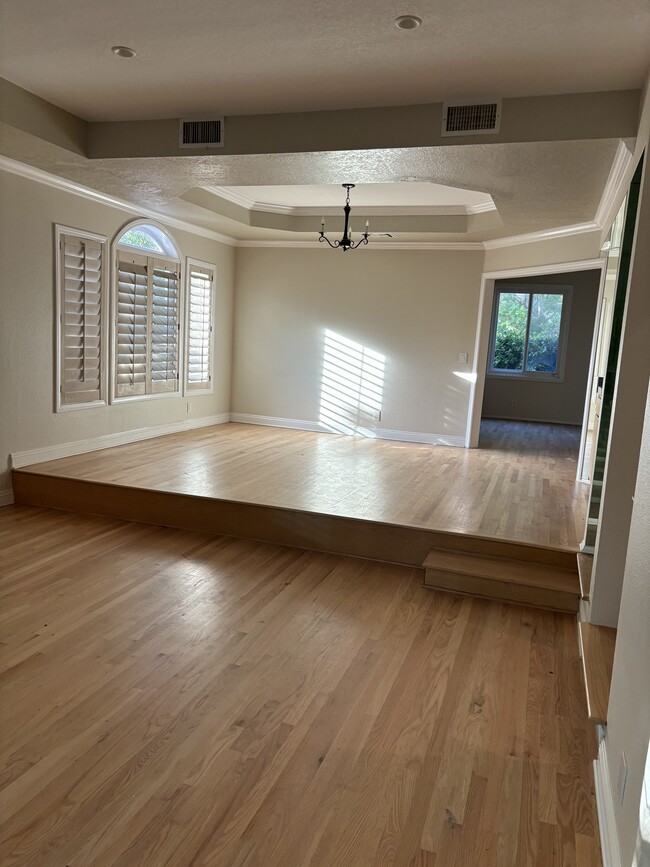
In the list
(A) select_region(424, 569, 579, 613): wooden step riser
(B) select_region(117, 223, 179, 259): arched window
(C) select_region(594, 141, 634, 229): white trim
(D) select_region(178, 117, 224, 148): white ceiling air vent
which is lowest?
(A) select_region(424, 569, 579, 613): wooden step riser

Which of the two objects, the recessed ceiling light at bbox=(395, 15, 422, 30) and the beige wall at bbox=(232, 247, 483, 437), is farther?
the beige wall at bbox=(232, 247, 483, 437)

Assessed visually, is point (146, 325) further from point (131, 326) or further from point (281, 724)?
point (281, 724)

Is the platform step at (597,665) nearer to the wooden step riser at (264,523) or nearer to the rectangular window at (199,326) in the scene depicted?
the wooden step riser at (264,523)

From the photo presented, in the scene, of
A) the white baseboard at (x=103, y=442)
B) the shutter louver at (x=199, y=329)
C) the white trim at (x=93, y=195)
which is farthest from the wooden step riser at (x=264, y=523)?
the shutter louver at (x=199, y=329)

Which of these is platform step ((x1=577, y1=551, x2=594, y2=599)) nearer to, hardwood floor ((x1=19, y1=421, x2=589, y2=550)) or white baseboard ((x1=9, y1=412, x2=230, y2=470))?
hardwood floor ((x1=19, y1=421, x2=589, y2=550))

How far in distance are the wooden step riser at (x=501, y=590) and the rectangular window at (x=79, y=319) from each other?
3847mm

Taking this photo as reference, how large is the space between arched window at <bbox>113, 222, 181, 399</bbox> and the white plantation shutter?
0.29m

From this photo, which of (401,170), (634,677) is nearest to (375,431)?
(401,170)

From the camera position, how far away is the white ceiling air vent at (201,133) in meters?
4.24

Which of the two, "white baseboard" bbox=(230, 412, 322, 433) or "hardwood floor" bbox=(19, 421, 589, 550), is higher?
"white baseboard" bbox=(230, 412, 322, 433)

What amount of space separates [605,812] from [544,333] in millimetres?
9990

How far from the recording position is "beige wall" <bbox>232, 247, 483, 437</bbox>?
7.82 meters

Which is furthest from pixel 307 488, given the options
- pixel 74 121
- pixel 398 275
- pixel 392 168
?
pixel 398 275

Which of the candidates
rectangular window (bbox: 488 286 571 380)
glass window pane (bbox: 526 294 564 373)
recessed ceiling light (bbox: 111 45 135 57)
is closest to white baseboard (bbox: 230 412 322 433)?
rectangular window (bbox: 488 286 571 380)
